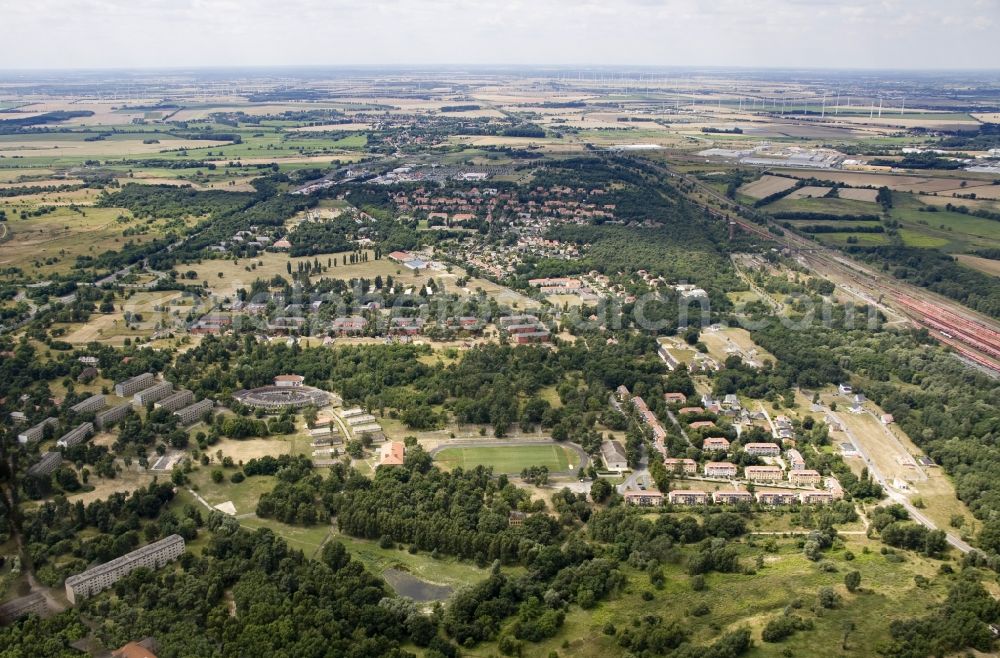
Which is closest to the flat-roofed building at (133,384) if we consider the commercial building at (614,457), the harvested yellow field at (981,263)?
the commercial building at (614,457)

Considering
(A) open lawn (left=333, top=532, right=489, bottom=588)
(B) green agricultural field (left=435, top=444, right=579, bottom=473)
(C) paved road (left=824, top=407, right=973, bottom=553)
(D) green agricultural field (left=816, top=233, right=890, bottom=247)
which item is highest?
(D) green agricultural field (left=816, top=233, right=890, bottom=247)

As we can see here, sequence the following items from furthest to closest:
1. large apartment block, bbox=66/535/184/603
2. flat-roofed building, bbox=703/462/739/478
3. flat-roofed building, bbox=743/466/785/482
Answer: flat-roofed building, bbox=703/462/739/478
flat-roofed building, bbox=743/466/785/482
large apartment block, bbox=66/535/184/603

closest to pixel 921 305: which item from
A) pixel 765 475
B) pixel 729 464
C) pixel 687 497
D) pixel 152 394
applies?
pixel 765 475

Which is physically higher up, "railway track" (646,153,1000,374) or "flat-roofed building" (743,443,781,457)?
"railway track" (646,153,1000,374)

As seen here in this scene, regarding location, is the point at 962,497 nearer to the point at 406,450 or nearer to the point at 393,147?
the point at 406,450

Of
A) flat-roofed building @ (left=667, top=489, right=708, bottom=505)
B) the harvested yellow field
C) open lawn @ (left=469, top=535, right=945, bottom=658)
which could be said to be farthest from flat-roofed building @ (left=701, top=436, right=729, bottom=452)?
the harvested yellow field

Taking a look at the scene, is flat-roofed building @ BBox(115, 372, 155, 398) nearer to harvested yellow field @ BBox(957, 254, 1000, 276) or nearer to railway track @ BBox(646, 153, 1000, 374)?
railway track @ BBox(646, 153, 1000, 374)
